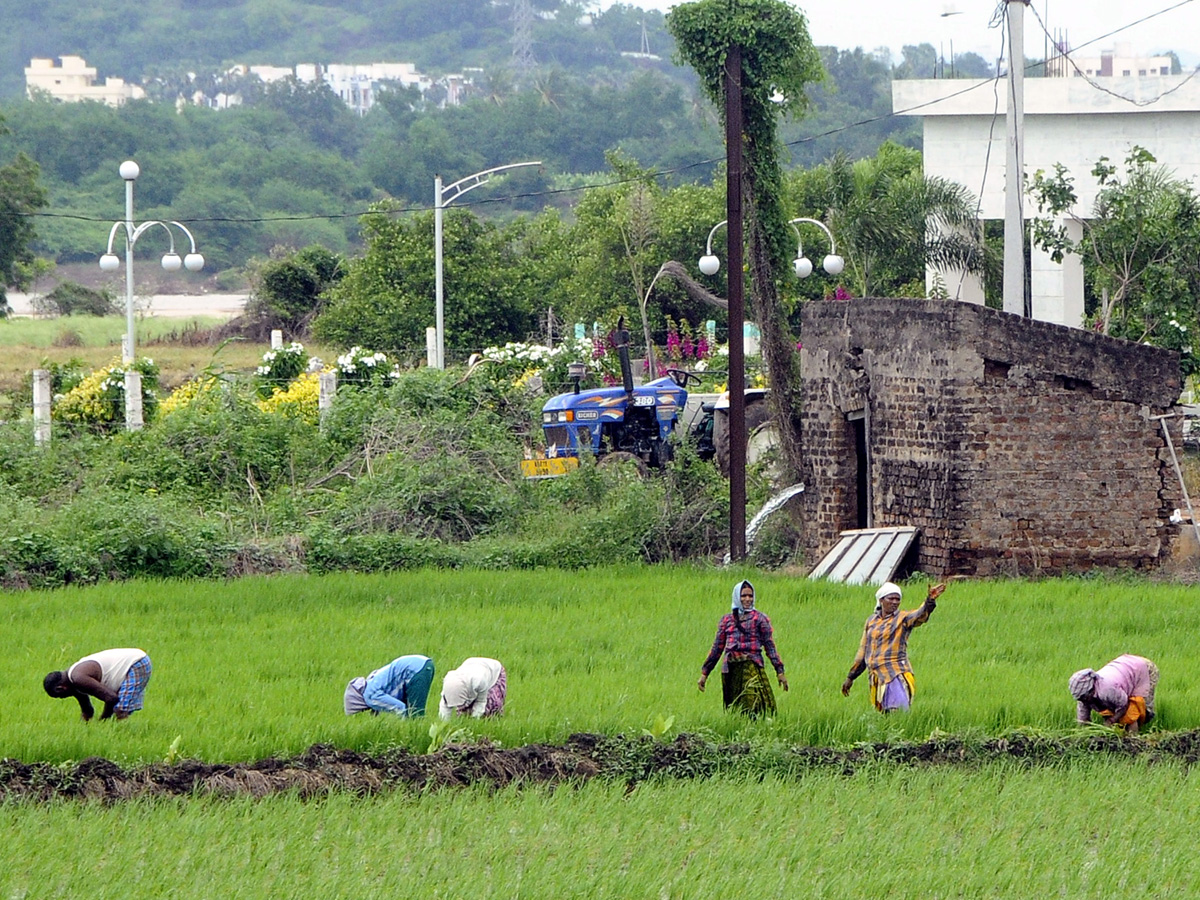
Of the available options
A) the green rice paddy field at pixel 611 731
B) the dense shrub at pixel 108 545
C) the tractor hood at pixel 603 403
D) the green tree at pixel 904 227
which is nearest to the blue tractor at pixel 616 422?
A: the tractor hood at pixel 603 403

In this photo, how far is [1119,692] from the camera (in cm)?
1178

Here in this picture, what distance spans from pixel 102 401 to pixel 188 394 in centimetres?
195

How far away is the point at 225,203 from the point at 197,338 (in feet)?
150

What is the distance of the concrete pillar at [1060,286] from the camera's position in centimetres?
3938

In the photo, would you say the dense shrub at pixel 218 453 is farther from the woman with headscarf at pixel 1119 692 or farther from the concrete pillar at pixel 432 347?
the woman with headscarf at pixel 1119 692

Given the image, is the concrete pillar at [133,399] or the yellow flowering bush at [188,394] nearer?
the yellow flowering bush at [188,394]

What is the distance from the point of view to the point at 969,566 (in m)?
19.1

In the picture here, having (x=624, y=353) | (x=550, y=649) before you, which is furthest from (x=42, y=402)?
(x=550, y=649)

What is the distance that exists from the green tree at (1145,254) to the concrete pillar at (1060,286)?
35.7 feet

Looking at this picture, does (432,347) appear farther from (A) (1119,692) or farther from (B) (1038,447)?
(A) (1119,692)

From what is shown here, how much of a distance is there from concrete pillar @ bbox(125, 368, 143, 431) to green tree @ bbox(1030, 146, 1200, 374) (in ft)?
50.4

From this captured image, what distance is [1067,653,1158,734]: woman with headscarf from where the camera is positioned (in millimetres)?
11750

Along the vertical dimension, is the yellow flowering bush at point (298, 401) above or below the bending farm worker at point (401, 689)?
above

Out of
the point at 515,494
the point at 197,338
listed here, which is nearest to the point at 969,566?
the point at 515,494
